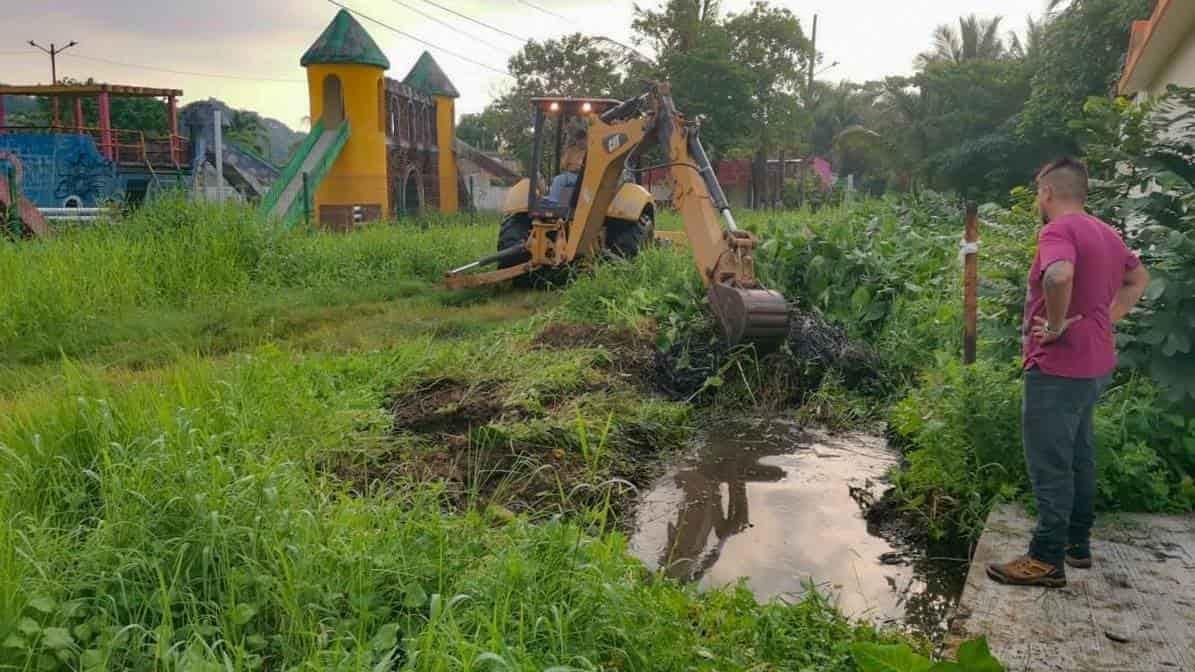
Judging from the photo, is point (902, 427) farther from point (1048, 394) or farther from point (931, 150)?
A: point (931, 150)

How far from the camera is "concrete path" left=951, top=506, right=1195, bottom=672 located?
310cm

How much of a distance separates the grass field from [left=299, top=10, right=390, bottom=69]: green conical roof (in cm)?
1954

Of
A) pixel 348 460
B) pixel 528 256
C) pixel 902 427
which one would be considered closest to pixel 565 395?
pixel 348 460

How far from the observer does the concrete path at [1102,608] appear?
122 inches

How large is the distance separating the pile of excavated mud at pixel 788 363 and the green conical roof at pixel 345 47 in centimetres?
2101

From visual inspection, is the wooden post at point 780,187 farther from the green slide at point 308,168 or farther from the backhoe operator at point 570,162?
the backhoe operator at point 570,162

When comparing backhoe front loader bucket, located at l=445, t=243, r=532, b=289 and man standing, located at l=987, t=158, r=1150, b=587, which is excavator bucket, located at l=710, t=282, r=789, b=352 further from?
backhoe front loader bucket, located at l=445, t=243, r=532, b=289

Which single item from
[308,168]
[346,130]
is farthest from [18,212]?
[346,130]

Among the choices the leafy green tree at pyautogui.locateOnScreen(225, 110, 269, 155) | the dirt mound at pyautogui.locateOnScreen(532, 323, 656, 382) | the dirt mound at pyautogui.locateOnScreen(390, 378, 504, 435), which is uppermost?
the leafy green tree at pyautogui.locateOnScreen(225, 110, 269, 155)

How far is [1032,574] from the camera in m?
3.64

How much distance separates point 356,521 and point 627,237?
341 inches

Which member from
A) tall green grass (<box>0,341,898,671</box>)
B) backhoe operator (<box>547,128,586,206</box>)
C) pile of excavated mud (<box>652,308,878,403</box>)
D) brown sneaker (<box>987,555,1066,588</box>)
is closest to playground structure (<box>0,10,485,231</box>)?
backhoe operator (<box>547,128,586,206</box>)

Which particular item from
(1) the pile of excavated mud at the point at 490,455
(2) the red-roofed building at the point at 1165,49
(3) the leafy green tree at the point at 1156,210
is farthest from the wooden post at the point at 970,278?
(2) the red-roofed building at the point at 1165,49

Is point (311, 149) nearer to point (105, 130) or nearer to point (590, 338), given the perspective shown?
point (105, 130)
